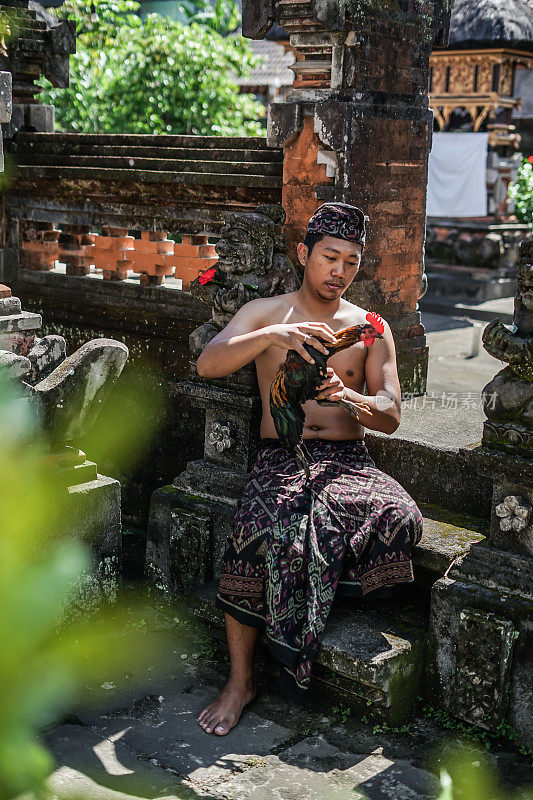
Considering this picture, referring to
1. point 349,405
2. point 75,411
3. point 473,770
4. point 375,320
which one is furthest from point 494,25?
point 473,770

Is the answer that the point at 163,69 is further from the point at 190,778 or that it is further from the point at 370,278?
the point at 190,778

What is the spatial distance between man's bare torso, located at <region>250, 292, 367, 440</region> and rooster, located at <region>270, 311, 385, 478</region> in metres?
0.21

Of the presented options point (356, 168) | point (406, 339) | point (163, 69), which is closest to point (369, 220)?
point (356, 168)

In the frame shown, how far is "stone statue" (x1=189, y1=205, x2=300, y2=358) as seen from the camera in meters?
4.38

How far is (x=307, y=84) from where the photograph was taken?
4.88 m

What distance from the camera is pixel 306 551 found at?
141 inches

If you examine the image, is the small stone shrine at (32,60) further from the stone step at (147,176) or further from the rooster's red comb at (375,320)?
the rooster's red comb at (375,320)

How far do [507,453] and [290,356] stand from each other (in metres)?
0.92

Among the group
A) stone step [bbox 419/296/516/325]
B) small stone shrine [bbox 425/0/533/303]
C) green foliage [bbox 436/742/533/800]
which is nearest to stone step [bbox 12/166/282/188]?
green foliage [bbox 436/742/533/800]

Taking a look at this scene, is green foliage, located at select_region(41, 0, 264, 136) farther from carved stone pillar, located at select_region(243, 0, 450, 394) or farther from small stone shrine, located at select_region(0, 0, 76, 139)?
carved stone pillar, located at select_region(243, 0, 450, 394)

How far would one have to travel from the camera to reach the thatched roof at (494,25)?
41.1 ft

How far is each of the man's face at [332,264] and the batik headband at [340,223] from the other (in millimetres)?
25

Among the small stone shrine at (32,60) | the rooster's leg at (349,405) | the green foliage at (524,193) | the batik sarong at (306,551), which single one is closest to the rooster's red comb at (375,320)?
the rooster's leg at (349,405)

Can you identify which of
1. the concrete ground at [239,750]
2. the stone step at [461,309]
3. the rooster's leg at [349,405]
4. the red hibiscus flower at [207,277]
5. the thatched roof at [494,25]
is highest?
the thatched roof at [494,25]
